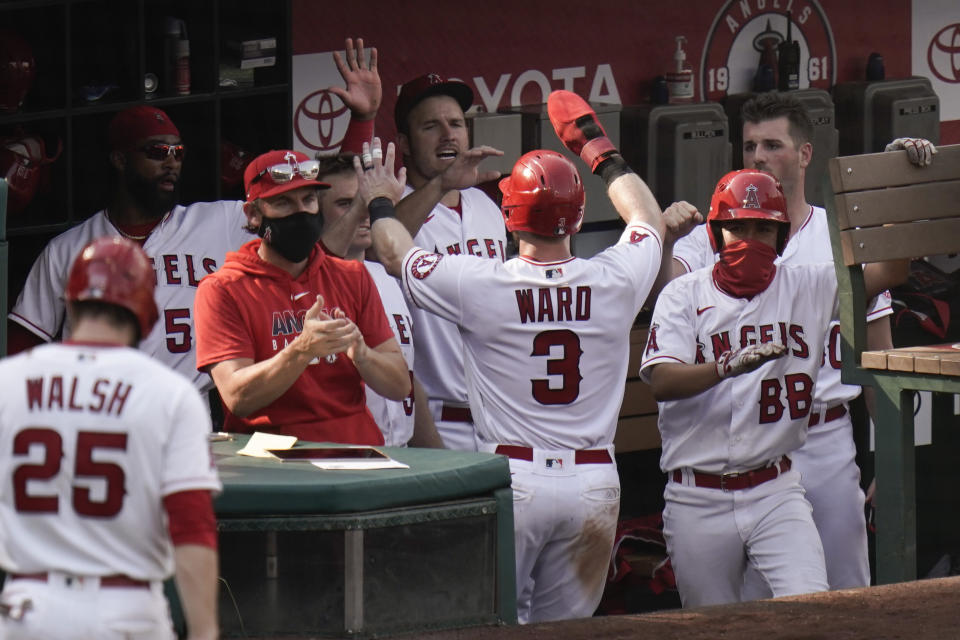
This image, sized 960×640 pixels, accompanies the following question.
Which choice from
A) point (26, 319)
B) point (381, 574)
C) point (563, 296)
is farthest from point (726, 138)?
point (381, 574)

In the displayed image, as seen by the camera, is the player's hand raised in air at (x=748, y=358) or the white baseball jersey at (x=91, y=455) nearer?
the white baseball jersey at (x=91, y=455)

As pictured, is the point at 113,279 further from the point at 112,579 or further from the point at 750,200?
the point at 750,200

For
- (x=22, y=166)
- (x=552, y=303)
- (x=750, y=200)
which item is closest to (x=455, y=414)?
(x=552, y=303)

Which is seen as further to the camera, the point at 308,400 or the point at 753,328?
the point at 753,328

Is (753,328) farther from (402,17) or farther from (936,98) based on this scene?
(936,98)

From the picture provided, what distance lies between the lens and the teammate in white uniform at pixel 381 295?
4.82 metres

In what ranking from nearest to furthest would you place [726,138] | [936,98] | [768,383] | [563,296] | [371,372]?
1. [371,372]
2. [563,296]
3. [768,383]
4. [726,138]
5. [936,98]

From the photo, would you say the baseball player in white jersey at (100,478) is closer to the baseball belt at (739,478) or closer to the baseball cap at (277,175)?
the baseball cap at (277,175)

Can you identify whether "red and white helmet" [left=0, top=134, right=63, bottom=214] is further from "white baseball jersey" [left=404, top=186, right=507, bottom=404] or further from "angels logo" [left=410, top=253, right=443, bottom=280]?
"angels logo" [left=410, top=253, right=443, bottom=280]

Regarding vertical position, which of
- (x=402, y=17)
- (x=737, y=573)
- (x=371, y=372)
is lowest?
(x=737, y=573)

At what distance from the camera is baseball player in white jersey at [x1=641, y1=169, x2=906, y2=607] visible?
189 inches

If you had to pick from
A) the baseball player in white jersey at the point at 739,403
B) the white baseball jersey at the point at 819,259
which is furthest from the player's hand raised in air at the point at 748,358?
the white baseball jersey at the point at 819,259

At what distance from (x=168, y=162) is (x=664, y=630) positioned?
222 centimetres

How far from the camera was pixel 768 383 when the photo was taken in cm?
485
